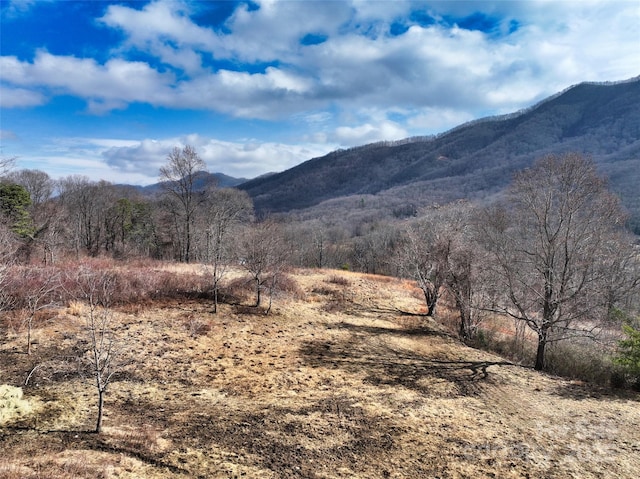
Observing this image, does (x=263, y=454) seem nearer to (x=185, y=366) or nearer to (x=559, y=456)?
(x=185, y=366)

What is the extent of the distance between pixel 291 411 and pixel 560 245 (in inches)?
460

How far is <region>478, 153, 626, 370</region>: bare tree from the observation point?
13.4 m

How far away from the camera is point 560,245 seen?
542 inches

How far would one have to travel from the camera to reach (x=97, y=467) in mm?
5992

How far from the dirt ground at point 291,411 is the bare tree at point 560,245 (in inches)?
104

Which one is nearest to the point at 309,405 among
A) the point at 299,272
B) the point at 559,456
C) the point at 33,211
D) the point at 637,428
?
the point at 559,456

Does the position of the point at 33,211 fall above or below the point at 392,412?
above

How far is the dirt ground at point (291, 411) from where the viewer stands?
701 centimetres

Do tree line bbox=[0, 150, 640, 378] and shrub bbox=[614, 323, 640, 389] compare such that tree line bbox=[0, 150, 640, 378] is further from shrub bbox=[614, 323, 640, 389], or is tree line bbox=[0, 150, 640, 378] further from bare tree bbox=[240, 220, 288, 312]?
shrub bbox=[614, 323, 640, 389]

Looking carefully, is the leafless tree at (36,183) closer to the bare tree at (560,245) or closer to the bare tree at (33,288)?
the bare tree at (33,288)

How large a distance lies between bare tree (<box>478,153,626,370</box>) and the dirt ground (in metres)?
2.65

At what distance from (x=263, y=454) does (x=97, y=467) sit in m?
2.98

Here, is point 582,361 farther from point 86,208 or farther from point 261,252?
point 86,208

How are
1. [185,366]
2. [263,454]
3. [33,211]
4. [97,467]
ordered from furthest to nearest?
[33,211] < [185,366] < [263,454] < [97,467]
